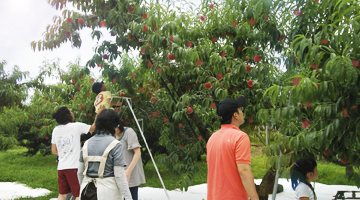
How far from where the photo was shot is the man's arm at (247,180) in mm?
1856

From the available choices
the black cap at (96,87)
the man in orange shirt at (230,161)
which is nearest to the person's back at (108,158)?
the man in orange shirt at (230,161)

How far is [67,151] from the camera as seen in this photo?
11.2 ft

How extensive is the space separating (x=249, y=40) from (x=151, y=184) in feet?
16.4

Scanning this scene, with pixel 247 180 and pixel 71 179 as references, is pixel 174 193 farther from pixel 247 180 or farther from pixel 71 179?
pixel 247 180

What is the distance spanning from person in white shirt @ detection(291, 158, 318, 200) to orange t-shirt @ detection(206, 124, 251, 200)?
0.83m

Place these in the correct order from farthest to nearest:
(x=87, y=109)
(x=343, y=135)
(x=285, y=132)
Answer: (x=87, y=109) < (x=285, y=132) < (x=343, y=135)

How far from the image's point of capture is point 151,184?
8148 mm

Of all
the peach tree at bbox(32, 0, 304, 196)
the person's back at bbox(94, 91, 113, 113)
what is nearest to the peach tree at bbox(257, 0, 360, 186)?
the peach tree at bbox(32, 0, 304, 196)

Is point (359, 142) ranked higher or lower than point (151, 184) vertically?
higher

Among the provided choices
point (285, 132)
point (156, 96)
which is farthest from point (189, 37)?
point (285, 132)

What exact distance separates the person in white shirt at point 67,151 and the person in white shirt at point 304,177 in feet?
6.51

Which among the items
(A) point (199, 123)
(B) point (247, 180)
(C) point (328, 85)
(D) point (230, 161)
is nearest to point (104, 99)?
(A) point (199, 123)

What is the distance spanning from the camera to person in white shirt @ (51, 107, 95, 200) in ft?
11.1

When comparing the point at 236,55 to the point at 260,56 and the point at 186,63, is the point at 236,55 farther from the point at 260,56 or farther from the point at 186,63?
the point at 186,63
